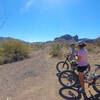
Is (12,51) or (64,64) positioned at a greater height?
(12,51)

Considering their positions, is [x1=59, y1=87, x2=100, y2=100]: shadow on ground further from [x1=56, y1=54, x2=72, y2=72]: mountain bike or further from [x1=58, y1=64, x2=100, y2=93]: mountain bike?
[x1=56, y1=54, x2=72, y2=72]: mountain bike

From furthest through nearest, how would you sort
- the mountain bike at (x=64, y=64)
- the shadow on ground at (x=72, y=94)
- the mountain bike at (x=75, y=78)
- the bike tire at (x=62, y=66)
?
the bike tire at (x=62, y=66) < the mountain bike at (x=64, y=64) < the mountain bike at (x=75, y=78) < the shadow on ground at (x=72, y=94)

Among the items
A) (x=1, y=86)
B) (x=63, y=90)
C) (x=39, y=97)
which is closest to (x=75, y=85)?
(x=63, y=90)

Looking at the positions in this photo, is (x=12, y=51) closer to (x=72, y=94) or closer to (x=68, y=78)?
(x=68, y=78)

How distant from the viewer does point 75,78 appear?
5.04 metres

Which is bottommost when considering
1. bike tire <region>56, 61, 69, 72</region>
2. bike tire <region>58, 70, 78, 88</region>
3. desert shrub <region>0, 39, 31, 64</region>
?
bike tire <region>58, 70, 78, 88</region>

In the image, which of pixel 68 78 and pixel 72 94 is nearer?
pixel 72 94

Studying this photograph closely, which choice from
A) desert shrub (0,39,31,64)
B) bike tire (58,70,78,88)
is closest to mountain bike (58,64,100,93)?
bike tire (58,70,78,88)

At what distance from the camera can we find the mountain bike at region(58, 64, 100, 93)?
4567 millimetres

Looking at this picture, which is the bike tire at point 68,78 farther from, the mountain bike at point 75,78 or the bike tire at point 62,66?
the bike tire at point 62,66

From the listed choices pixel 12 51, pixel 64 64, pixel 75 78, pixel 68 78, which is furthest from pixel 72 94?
pixel 12 51

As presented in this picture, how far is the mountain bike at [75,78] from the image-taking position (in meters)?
4.57

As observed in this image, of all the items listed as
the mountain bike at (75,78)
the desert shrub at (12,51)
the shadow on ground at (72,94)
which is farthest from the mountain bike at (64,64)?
the desert shrub at (12,51)

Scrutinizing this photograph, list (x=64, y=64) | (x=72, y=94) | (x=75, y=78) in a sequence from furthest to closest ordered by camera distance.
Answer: (x=64, y=64), (x=75, y=78), (x=72, y=94)
